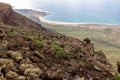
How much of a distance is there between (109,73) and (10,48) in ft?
31.2

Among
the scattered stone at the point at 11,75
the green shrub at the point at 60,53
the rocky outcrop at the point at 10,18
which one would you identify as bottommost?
the scattered stone at the point at 11,75

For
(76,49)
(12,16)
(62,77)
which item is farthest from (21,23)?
(62,77)

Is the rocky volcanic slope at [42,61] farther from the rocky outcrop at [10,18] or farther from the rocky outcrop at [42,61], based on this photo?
the rocky outcrop at [10,18]

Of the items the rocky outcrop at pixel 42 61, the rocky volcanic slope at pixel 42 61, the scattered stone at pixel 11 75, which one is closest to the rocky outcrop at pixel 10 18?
the rocky volcanic slope at pixel 42 61

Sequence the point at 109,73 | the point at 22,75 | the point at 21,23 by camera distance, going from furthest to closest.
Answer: the point at 21,23
the point at 109,73
the point at 22,75

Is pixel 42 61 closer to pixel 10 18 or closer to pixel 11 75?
pixel 11 75

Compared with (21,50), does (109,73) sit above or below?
below

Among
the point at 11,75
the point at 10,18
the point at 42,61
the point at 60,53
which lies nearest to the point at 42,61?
the point at 42,61

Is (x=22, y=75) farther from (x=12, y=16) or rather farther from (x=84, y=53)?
(x=12, y=16)

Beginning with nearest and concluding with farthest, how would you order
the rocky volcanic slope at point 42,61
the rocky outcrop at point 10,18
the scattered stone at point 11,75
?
the scattered stone at point 11,75 < the rocky volcanic slope at point 42,61 < the rocky outcrop at point 10,18

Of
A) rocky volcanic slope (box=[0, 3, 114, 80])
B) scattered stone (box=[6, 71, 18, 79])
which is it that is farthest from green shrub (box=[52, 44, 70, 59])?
scattered stone (box=[6, 71, 18, 79])

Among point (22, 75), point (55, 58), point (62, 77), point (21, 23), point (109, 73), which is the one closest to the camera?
point (22, 75)

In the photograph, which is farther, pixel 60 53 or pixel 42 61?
pixel 60 53

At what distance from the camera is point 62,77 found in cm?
2416
